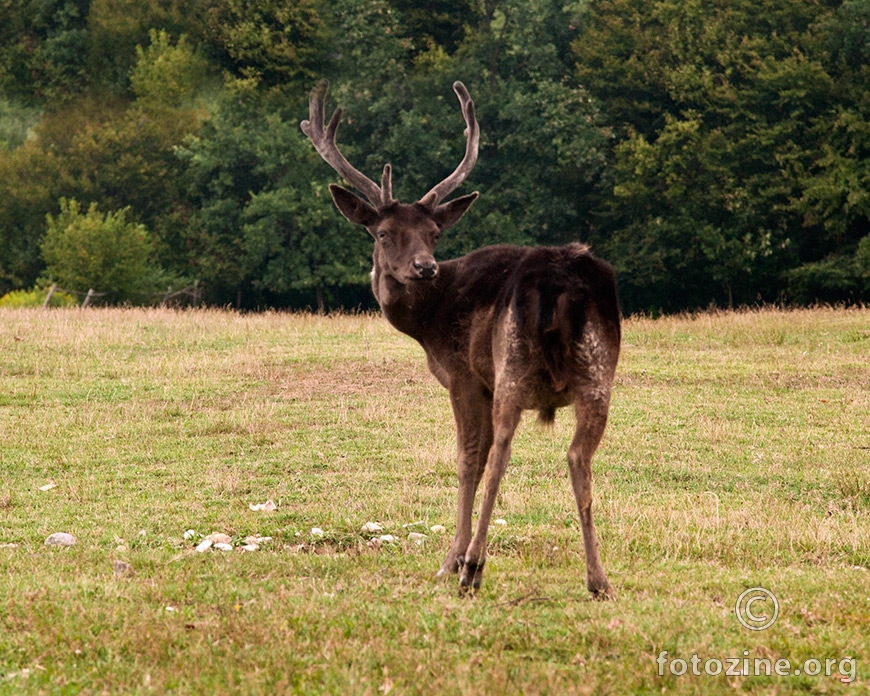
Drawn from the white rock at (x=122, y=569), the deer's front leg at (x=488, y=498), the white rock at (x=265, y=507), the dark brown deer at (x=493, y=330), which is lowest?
the white rock at (x=265, y=507)

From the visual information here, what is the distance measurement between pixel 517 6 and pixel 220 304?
17.2 m

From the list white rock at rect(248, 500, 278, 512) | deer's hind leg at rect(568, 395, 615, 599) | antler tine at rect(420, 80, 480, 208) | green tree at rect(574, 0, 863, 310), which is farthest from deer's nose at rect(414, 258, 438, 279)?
green tree at rect(574, 0, 863, 310)

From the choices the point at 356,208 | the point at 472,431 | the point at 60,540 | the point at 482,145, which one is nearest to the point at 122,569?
the point at 60,540

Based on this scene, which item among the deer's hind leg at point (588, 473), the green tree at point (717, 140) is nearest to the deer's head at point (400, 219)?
the deer's hind leg at point (588, 473)

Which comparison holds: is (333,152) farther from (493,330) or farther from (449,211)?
(493,330)

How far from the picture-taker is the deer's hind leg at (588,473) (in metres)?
7.06

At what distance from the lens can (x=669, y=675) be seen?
5578mm

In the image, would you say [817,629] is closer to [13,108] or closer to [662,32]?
[662,32]

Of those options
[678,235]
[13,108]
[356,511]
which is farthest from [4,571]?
[13,108]

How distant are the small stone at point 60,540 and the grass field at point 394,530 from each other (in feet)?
0.34

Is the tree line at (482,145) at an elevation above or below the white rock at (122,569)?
above

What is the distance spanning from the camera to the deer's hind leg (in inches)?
278

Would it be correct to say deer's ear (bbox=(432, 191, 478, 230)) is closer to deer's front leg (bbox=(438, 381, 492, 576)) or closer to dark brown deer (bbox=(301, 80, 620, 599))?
dark brown deer (bbox=(301, 80, 620, 599))

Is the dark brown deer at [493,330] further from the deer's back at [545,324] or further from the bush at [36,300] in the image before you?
the bush at [36,300]
